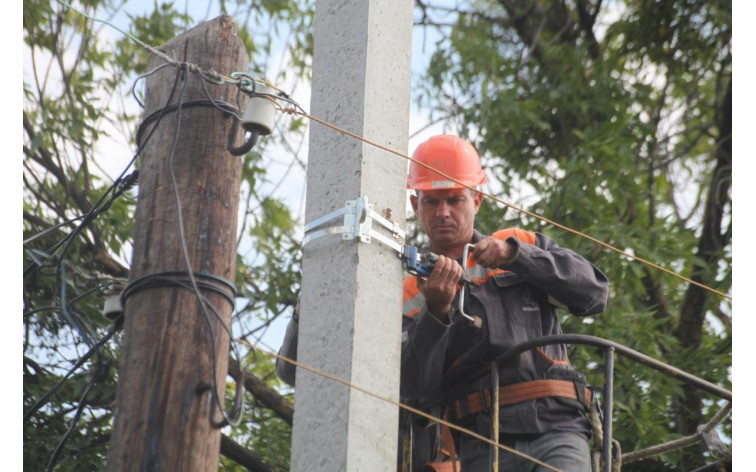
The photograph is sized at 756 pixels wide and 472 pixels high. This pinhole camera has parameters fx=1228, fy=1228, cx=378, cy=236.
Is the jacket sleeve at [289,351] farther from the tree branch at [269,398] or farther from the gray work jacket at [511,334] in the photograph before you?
the tree branch at [269,398]

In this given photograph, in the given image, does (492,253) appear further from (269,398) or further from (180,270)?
(269,398)

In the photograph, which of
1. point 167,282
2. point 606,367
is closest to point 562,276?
point 606,367

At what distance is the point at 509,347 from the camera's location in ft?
16.5

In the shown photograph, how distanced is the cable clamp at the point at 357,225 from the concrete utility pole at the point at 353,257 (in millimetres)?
27

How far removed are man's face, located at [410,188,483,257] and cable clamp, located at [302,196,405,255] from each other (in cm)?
109

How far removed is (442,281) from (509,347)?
1.76ft

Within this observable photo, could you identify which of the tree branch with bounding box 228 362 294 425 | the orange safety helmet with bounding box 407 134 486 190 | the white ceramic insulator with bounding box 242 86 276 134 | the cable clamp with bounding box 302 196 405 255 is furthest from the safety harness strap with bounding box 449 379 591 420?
the tree branch with bounding box 228 362 294 425

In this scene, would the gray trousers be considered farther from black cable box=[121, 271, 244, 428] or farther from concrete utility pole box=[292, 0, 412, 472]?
black cable box=[121, 271, 244, 428]

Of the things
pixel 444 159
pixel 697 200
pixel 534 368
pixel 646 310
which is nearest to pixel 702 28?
pixel 697 200

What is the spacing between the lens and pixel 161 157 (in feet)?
13.9

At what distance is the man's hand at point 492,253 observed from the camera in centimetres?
495

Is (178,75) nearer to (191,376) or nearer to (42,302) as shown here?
(191,376)

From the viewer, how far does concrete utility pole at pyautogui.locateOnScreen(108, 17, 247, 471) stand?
377 centimetres

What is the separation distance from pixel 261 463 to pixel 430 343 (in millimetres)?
3053
